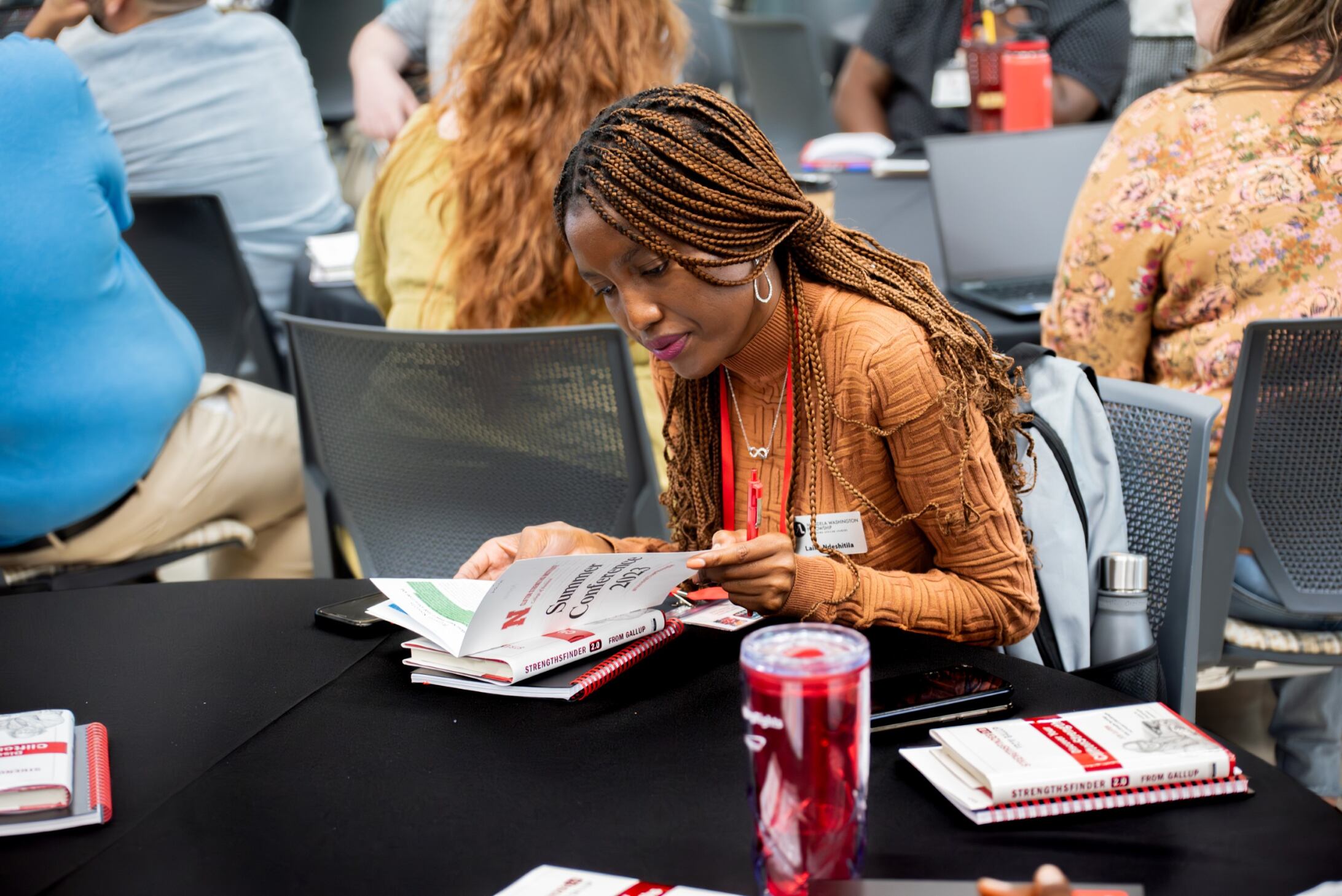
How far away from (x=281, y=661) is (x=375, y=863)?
0.41 metres

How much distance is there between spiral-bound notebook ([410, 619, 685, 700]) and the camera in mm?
1154

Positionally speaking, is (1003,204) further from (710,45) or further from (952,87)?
(710,45)

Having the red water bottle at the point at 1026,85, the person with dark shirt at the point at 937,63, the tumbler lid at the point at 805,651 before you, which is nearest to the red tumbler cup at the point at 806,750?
the tumbler lid at the point at 805,651

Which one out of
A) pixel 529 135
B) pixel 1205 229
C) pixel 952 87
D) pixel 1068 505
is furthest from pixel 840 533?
pixel 952 87

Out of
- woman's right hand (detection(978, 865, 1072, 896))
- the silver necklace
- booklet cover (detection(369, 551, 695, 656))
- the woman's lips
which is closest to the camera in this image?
woman's right hand (detection(978, 865, 1072, 896))

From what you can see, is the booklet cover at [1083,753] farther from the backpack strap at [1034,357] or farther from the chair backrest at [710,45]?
the chair backrest at [710,45]

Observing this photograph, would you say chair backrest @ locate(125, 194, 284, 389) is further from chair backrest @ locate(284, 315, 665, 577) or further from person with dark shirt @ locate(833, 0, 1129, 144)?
person with dark shirt @ locate(833, 0, 1129, 144)

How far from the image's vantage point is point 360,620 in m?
1.33

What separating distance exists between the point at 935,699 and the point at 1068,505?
52 centimetres

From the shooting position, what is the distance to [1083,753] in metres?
0.95

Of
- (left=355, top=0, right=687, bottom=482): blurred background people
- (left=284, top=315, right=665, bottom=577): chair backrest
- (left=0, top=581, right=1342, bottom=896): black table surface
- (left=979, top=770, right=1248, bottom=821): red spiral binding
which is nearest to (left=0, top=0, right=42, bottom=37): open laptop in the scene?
(left=355, top=0, right=687, bottom=482): blurred background people

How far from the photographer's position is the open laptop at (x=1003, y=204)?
2766 mm

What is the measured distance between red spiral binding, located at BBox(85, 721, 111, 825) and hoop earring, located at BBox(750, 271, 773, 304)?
73cm

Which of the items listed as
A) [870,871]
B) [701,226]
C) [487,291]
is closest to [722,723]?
[870,871]
